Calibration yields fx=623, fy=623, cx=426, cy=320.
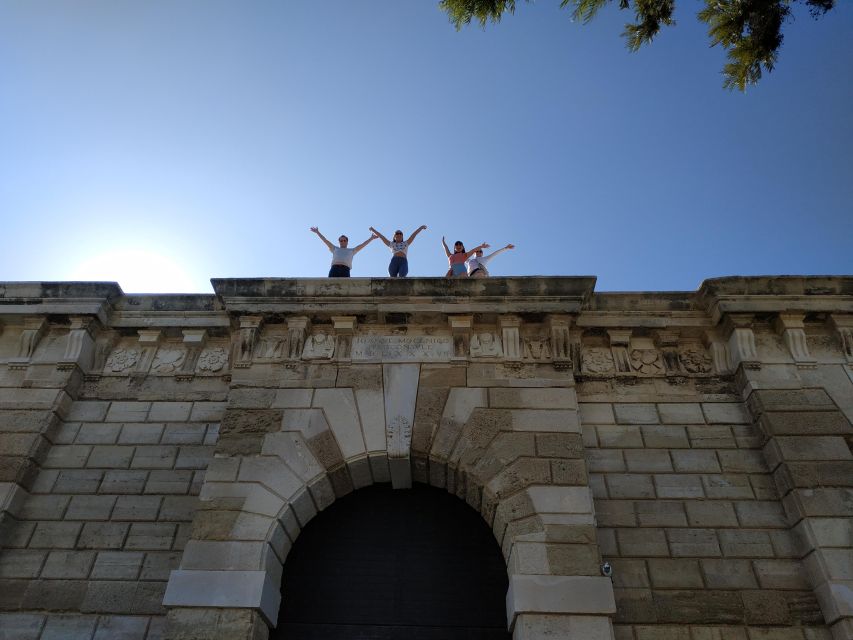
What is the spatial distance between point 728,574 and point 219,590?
188 inches

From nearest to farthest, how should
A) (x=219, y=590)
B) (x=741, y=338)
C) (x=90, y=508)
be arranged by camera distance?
(x=219, y=590) → (x=90, y=508) → (x=741, y=338)

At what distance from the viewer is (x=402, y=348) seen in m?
7.23

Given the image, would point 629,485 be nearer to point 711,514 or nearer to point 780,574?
point 711,514

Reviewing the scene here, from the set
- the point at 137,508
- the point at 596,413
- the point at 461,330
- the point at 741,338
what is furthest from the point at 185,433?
the point at 741,338

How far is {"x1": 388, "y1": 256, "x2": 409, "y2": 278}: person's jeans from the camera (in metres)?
9.24

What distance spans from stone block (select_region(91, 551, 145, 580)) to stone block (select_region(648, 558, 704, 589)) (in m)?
5.05

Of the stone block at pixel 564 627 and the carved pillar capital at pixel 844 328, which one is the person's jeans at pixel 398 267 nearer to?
the stone block at pixel 564 627

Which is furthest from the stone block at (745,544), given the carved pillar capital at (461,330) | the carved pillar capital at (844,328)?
the carved pillar capital at (461,330)

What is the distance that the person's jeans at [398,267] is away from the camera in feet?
30.3

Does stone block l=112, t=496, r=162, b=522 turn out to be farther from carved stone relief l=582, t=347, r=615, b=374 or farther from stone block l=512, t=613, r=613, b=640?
carved stone relief l=582, t=347, r=615, b=374

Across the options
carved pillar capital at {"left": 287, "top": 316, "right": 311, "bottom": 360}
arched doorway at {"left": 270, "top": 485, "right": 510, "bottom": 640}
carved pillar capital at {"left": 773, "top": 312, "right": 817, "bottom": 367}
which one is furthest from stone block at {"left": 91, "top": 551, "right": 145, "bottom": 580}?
carved pillar capital at {"left": 773, "top": 312, "right": 817, "bottom": 367}

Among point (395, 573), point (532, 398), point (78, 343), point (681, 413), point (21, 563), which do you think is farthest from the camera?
point (78, 343)

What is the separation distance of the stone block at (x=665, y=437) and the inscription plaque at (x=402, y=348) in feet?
7.74

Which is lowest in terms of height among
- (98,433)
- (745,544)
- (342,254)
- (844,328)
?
(745,544)
